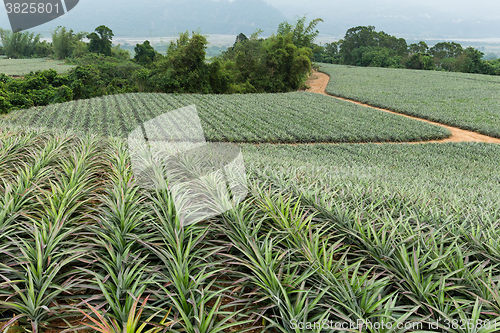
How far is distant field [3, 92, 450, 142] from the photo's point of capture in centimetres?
1238

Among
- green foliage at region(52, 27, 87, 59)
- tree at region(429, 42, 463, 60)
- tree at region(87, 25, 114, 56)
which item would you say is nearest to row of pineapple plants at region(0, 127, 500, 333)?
tree at region(87, 25, 114, 56)

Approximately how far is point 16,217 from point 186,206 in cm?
146

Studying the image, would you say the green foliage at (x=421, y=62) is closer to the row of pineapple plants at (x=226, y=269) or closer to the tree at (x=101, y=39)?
the tree at (x=101, y=39)

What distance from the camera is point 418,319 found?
64.9 inches

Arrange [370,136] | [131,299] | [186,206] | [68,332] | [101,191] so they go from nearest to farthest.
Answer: [68,332], [131,299], [186,206], [101,191], [370,136]

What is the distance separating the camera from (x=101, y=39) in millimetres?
54688

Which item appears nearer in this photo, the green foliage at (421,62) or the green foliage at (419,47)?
the green foliage at (421,62)

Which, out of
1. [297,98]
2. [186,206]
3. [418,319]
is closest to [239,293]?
[186,206]

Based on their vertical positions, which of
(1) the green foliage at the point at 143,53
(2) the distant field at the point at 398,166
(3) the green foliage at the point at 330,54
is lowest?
(2) the distant field at the point at 398,166

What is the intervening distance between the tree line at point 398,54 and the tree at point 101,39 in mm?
41569

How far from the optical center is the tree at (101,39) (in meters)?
53.8

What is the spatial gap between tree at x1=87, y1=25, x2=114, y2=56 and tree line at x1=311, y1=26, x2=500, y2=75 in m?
41.6

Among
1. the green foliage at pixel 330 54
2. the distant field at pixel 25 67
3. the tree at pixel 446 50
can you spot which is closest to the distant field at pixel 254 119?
the distant field at pixel 25 67

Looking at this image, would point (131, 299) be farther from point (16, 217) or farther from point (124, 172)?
point (124, 172)
